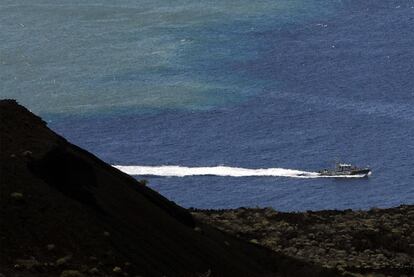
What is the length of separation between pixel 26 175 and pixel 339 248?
38.6 metres

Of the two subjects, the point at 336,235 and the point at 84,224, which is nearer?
the point at 84,224

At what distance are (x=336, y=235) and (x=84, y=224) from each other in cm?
4159

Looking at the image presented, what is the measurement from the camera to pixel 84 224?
75812mm

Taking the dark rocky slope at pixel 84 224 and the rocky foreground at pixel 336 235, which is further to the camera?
the rocky foreground at pixel 336 235

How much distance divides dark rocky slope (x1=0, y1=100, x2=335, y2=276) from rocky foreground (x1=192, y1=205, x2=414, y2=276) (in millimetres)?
12891

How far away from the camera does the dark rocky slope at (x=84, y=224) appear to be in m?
72.2

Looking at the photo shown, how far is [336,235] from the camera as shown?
113m

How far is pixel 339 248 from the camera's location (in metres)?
109

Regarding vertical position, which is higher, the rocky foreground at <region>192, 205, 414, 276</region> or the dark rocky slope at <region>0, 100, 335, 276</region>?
the dark rocky slope at <region>0, 100, 335, 276</region>

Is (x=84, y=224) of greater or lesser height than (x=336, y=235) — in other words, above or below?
above

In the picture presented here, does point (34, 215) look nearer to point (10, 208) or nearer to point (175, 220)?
point (10, 208)

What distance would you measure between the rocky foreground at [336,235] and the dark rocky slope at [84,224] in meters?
12.9

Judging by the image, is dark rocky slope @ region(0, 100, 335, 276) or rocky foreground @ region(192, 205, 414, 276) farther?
rocky foreground @ region(192, 205, 414, 276)

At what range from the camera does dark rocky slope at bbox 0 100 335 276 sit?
72188 millimetres
